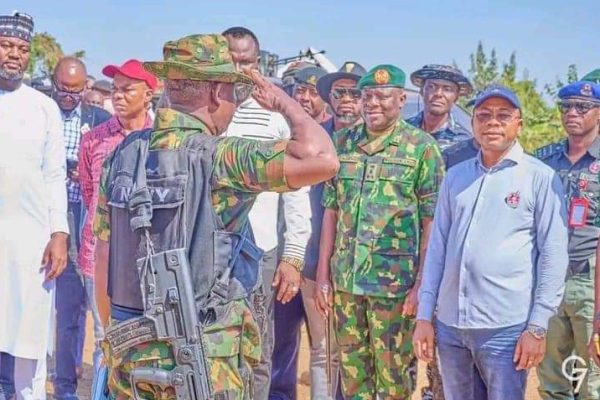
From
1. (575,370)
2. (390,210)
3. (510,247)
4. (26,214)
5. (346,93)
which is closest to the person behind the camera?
(510,247)

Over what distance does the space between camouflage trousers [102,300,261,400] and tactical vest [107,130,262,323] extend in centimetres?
6

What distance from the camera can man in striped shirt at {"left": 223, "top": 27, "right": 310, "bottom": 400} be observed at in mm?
4469

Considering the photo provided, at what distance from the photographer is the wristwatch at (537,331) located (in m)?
3.55

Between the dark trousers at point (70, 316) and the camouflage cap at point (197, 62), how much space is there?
2866 mm

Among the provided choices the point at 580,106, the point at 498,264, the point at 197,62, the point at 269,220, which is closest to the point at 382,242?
the point at 269,220

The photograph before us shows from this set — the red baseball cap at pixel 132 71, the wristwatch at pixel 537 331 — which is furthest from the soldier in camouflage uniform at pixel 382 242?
the red baseball cap at pixel 132 71

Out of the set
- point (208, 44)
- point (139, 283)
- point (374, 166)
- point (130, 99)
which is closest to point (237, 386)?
point (139, 283)

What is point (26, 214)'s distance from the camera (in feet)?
14.7

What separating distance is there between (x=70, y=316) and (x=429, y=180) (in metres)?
2.62

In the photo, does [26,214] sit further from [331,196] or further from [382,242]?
[382,242]

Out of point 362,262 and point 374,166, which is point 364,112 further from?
point 362,262

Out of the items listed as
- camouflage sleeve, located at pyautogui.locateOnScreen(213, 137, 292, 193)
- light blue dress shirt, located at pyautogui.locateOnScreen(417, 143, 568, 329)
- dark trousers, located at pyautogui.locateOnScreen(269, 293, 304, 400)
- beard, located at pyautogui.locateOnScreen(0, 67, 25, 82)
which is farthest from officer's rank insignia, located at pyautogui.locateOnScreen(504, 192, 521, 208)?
beard, located at pyautogui.locateOnScreen(0, 67, 25, 82)

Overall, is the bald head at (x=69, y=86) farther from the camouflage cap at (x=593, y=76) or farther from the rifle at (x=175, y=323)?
the rifle at (x=175, y=323)

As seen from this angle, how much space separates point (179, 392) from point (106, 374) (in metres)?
0.45
